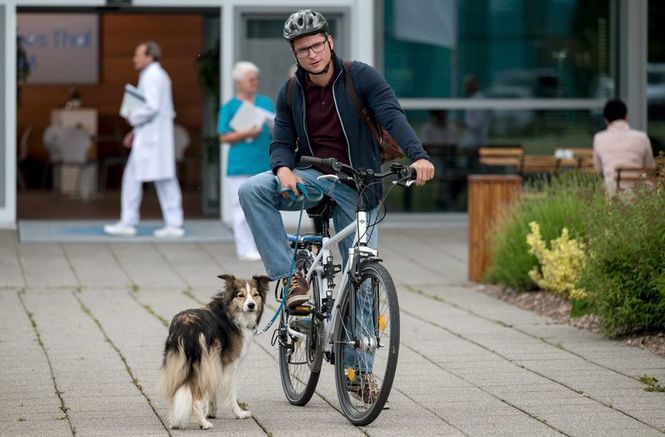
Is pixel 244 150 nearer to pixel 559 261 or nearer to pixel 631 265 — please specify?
pixel 559 261

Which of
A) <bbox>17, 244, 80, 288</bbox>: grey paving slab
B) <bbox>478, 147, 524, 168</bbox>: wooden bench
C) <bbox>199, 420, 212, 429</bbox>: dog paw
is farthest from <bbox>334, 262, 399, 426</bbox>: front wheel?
<bbox>478, 147, 524, 168</bbox>: wooden bench

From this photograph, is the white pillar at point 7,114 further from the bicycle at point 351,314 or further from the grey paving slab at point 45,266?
the bicycle at point 351,314

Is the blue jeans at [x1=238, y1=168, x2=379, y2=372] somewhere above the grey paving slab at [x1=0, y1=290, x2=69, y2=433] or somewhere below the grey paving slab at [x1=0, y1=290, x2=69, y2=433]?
above

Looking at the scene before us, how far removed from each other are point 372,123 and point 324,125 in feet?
0.74

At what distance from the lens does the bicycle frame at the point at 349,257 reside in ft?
20.6

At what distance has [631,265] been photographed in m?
8.67

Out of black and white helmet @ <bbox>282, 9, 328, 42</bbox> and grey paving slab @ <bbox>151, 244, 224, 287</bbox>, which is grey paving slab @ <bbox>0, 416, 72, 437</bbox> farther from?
A: grey paving slab @ <bbox>151, 244, 224, 287</bbox>

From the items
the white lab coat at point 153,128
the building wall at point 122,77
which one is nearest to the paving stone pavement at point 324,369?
the white lab coat at point 153,128

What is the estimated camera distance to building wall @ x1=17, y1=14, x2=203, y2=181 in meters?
24.1

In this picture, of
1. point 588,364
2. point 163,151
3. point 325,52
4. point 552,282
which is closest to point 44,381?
point 325,52

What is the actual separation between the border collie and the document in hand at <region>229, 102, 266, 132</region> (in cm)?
684

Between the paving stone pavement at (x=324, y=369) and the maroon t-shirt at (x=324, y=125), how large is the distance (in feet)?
4.05

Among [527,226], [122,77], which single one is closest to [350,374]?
[527,226]

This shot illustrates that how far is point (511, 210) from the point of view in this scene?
11.6 metres
